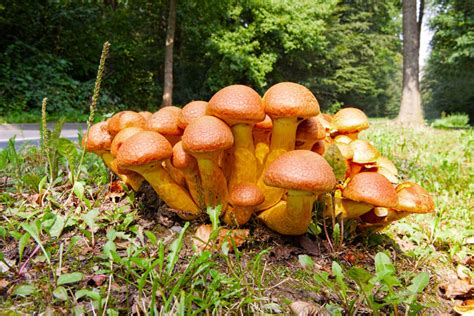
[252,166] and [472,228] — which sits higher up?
[252,166]

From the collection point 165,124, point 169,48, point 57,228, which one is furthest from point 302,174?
point 169,48

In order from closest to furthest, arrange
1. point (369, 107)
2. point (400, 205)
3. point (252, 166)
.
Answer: point (400, 205)
point (252, 166)
point (369, 107)

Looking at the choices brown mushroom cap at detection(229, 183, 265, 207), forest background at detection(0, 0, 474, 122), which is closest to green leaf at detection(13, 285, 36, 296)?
brown mushroom cap at detection(229, 183, 265, 207)

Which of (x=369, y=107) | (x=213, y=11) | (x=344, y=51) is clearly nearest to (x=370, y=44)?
(x=344, y=51)

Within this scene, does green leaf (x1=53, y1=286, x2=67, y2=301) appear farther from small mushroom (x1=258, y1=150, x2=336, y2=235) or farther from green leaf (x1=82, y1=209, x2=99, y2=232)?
small mushroom (x1=258, y1=150, x2=336, y2=235)

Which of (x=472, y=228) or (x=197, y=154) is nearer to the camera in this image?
(x=197, y=154)

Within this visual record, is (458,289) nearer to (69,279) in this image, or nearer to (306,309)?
(306,309)

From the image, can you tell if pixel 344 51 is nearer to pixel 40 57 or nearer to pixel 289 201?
pixel 40 57

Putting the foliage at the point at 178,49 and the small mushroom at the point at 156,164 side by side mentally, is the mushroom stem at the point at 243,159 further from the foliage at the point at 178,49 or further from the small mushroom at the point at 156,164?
the foliage at the point at 178,49
